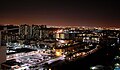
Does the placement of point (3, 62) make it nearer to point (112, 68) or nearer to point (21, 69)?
point (21, 69)

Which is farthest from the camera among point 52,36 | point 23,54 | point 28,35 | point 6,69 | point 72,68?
point 52,36

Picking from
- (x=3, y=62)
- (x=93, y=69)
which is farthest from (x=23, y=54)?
(x=93, y=69)

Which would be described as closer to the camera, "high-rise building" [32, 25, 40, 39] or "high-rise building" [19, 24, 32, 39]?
"high-rise building" [19, 24, 32, 39]

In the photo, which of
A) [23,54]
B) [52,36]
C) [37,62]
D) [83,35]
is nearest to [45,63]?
[37,62]

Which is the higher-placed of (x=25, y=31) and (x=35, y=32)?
(x=25, y=31)

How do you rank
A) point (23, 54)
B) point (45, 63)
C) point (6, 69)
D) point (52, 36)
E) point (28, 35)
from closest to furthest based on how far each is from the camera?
point (6, 69), point (45, 63), point (23, 54), point (28, 35), point (52, 36)

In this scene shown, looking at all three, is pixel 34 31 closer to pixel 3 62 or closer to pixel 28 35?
pixel 28 35

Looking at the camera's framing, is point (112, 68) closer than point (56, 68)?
Yes

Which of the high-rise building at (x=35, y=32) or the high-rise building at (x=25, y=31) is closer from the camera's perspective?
the high-rise building at (x=25, y=31)

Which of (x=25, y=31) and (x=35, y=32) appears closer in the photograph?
(x=25, y=31)
